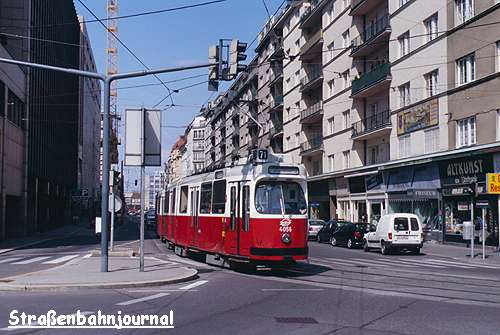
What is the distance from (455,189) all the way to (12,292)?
25.5 m

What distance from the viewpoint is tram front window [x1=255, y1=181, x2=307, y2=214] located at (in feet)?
54.4

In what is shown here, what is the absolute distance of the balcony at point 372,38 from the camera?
41.4m

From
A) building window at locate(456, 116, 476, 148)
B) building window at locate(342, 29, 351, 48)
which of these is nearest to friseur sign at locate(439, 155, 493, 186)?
building window at locate(456, 116, 476, 148)

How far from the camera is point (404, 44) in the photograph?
39.2 metres

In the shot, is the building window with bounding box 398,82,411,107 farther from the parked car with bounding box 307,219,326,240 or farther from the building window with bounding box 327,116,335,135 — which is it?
the building window with bounding box 327,116,335,135

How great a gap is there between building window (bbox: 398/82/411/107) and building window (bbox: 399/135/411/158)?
2.14 m

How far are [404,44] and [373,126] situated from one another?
22.6 feet

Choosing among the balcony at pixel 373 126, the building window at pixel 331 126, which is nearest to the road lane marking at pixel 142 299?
the balcony at pixel 373 126

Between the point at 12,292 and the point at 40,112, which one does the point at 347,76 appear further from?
the point at 12,292

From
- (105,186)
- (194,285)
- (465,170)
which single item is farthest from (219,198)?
(465,170)

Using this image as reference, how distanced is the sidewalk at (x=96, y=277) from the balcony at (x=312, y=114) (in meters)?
37.7

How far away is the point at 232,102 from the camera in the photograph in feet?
295

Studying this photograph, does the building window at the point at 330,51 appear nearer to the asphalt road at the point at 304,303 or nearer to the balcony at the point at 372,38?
the balcony at the point at 372,38

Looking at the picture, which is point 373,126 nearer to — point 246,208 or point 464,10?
point 464,10
